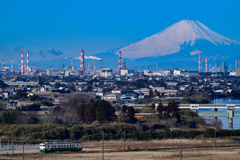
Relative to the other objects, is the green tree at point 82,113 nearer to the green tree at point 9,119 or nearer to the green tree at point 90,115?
the green tree at point 90,115

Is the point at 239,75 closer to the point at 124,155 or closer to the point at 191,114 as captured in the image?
the point at 191,114

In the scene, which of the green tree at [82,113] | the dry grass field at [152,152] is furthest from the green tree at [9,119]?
the dry grass field at [152,152]

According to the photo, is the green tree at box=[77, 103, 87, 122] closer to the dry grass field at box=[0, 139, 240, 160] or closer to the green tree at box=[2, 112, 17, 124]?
the green tree at box=[2, 112, 17, 124]

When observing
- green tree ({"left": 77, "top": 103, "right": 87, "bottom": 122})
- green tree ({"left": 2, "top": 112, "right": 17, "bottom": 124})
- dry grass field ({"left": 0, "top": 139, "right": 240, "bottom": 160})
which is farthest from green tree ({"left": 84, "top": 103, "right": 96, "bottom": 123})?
A: dry grass field ({"left": 0, "top": 139, "right": 240, "bottom": 160})

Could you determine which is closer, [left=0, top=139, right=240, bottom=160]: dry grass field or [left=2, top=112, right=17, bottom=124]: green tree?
[left=0, top=139, right=240, bottom=160]: dry grass field

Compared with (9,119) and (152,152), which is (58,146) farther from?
(9,119)
